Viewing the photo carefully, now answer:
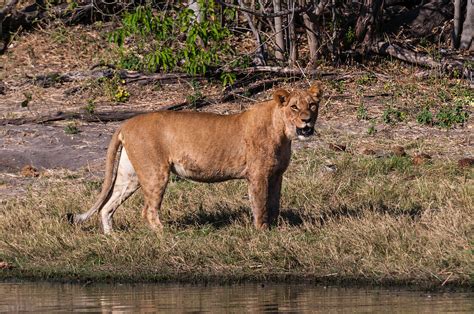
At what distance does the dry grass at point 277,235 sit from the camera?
8984mm

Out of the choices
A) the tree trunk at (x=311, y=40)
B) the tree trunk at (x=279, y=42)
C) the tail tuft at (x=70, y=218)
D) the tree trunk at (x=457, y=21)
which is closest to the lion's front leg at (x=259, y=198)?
the tail tuft at (x=70, y=218)

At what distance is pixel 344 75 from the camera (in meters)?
16.2

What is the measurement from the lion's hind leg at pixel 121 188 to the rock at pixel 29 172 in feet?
8.16

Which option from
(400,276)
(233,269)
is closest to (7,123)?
(233,269)

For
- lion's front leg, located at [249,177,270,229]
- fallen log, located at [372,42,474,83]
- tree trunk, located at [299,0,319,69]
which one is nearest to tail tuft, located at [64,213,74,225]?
lion's front leg, located at [249,177,270,229]

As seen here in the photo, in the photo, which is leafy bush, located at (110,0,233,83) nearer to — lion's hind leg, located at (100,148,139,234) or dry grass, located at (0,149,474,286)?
dry grass, located at (0,149,474,286)

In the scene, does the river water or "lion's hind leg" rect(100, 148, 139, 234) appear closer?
the river water

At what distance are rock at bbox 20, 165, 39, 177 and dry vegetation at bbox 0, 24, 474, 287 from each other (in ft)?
0.13

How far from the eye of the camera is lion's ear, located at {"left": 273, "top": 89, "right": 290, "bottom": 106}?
10055 millimetres

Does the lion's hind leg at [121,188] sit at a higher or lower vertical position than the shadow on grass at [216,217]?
higher

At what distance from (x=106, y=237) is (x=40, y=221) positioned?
886mm

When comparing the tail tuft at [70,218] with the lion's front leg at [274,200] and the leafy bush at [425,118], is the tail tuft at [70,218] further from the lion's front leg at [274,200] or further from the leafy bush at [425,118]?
the leafy bush at [425,118]

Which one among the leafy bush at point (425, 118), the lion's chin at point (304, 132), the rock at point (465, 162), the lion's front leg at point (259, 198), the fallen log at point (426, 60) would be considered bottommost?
the leafy bush at point (425, 118)

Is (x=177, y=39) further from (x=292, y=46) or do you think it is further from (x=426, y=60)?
(x=426, y=60)
